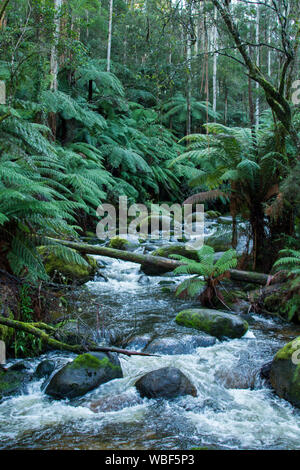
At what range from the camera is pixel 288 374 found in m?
3.11

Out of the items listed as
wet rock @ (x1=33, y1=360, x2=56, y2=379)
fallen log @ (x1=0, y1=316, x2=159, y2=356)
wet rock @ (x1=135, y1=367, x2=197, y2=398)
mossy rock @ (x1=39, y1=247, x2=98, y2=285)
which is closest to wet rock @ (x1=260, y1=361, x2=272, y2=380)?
wet rock @ (x1=135, y1=367, x2=197, y2=398)

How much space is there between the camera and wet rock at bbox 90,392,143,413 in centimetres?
295

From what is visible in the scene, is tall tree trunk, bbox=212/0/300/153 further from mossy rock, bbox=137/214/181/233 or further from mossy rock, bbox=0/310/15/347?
mossy rock, bbox=137/214/181/233

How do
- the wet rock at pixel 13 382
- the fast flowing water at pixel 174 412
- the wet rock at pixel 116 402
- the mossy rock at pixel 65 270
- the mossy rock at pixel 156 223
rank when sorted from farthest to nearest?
the mossy rock at pixel 156 223
the mossy rock at pixel 65 270
the wet rock at pixel 13 382
the wet rock at pixel 116 402
the fast flowing water at pixel 174 412

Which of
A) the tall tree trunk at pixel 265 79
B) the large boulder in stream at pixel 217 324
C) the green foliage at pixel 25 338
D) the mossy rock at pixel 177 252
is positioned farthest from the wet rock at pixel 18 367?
the mossy rock at pixel 177 252

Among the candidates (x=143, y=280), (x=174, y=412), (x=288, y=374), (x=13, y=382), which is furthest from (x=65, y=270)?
(x=288, y=374)

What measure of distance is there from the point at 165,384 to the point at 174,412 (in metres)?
0.28

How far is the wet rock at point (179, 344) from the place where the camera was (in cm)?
391

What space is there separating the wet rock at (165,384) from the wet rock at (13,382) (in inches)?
36.7

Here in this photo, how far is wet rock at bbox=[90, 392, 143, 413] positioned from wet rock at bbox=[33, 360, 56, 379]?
557 mm

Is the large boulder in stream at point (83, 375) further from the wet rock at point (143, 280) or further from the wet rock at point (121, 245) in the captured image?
the wet rock at point (121, 245)

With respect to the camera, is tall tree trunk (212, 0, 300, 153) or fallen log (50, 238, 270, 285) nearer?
tall tree trunk (212, 0, 300, 153)

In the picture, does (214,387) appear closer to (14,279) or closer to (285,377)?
(285,377)

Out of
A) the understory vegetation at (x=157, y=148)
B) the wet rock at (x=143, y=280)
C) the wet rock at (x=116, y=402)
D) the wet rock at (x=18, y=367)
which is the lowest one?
the wet rock at (x=116, y=402)
